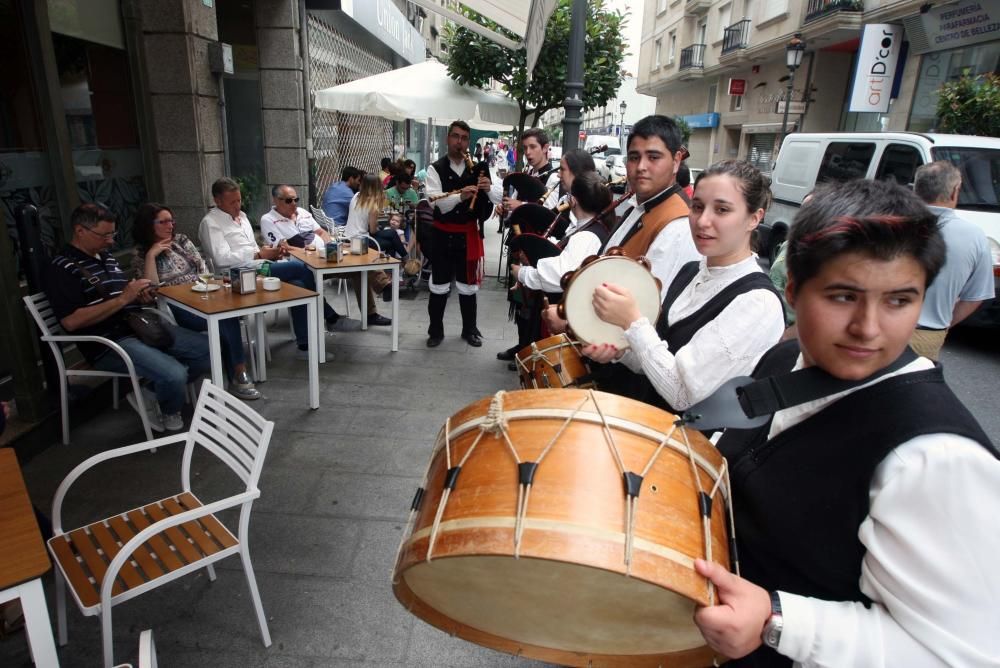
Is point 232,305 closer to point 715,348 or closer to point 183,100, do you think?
point 183,100

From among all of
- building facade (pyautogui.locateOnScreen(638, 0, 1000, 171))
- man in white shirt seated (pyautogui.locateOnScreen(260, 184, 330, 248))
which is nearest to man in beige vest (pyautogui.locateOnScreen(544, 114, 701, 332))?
man in white shirt seated (pyautogui.locateOnScreen(260, 184, 330, 248))

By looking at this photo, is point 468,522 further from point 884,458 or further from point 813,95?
point 813,95

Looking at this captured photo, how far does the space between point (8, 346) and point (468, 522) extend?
12.1ft

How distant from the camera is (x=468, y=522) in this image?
1049mm

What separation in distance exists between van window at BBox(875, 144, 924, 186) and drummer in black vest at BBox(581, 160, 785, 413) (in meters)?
6.17

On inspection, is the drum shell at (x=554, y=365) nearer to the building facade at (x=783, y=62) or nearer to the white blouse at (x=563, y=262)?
the white blouse at (x=563, y=262)

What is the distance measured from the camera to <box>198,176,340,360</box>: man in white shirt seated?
16.3 feet

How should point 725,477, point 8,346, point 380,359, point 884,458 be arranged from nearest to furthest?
1. point 884,458
2. point 725,477
3. point 8,346
4. point 380,359

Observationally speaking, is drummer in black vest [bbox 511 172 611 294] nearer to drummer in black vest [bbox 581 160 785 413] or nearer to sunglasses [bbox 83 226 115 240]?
drummer in black vest [bbox 581 160 785 413]

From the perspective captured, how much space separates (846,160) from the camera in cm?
802

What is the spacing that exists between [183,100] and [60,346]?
3070 mm

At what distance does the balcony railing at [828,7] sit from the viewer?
645 inches

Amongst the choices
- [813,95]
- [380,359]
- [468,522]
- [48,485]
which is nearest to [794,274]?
[468,522]

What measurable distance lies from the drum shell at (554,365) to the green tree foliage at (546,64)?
5905 millimetres
